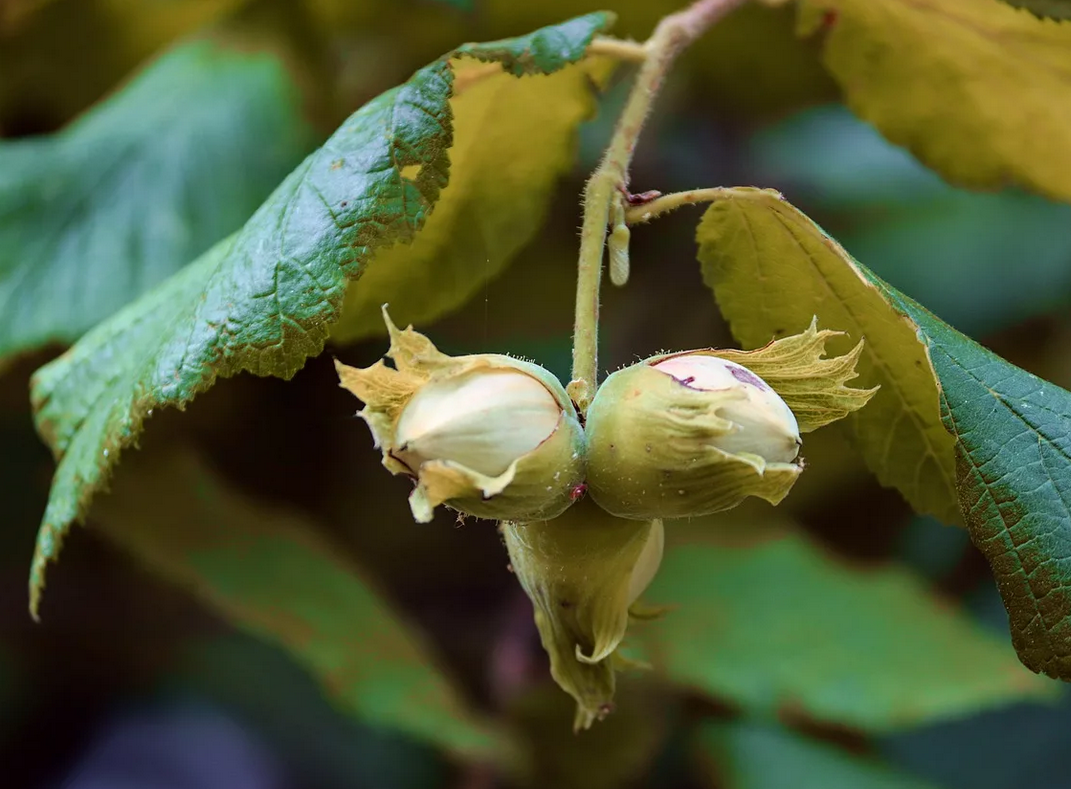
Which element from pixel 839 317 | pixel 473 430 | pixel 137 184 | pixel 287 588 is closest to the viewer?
pixel 473 430

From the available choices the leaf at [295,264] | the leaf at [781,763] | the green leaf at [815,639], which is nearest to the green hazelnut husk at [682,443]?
the leaf at [295,264]

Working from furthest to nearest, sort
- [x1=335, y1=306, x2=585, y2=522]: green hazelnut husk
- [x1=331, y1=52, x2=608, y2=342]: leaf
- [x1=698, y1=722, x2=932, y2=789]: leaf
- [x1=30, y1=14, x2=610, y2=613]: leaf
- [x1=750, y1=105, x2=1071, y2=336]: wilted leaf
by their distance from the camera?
[x1=750, y1=105, x2=1071, y2=336]: wilted leaf < [x1=698, y1=722, x2=932, y2=789]: leaf < [x1=331, y1=52, x2=608, y2=342]: leaf < [x1=30, y1=14, x2=610, y2=613]: leaf < [x1=335, y1=306, x2=585, y2=522]: green hazelnut husk

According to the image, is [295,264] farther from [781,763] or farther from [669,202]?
[781,763]

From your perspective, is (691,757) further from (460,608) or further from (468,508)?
(468,508)

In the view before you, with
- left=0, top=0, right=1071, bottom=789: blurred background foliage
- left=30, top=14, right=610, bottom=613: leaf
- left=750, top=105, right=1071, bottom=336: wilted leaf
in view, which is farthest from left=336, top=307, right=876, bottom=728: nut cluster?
left=750, top=105, right=1071, bottom=336: wilted leaf

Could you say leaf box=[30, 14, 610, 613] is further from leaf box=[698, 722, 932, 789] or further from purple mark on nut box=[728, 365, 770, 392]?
leaf box=[698, 722, 932, 789]

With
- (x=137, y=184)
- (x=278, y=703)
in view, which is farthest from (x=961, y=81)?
(x=278, y=703)

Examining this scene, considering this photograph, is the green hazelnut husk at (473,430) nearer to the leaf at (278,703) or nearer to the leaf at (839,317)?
the leaf at (839,317)
